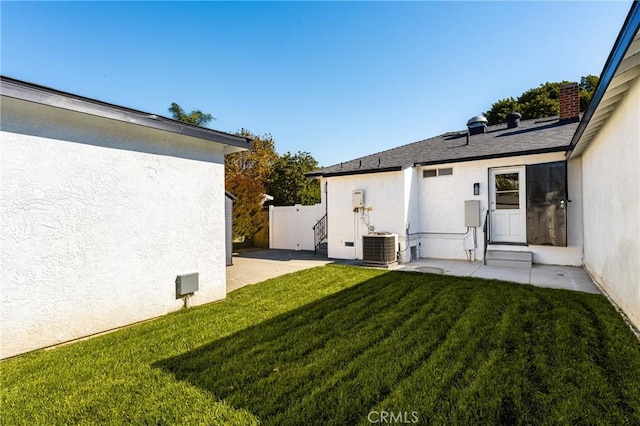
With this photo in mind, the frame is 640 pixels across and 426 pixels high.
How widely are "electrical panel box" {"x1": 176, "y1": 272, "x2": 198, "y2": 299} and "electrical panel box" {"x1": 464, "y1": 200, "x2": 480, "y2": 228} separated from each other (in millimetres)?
8127

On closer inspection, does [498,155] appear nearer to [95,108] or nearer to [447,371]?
[447,371]

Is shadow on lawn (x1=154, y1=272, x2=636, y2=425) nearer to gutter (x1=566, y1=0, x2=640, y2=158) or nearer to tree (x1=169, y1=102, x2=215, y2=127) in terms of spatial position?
gutter (x1=566, y1=0, x2=640, y2=158)

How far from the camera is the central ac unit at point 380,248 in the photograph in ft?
30.0

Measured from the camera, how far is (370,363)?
3.23 meters

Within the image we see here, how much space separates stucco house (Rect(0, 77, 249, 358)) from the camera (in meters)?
3.63

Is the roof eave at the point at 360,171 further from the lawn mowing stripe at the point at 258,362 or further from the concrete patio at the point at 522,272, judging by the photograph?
the lawn mowing stripe at the point at 258,362

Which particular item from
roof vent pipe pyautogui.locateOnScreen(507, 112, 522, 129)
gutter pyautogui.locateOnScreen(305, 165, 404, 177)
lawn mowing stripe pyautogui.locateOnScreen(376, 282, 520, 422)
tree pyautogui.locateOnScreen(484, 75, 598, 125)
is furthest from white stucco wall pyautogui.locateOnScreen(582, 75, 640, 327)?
tree pyautogui.locateOnScreen(484, 75, 598, 125)

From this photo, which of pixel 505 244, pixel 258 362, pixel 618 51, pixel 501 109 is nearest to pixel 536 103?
pixel 501 109

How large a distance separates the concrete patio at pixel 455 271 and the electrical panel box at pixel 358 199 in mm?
1950

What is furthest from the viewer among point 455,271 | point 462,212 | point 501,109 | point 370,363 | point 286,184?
point 501,109

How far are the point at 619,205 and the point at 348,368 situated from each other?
15.9ft

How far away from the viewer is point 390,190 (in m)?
10.1

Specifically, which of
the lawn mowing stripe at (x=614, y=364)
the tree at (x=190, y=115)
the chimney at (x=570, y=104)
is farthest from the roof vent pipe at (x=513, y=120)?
the tree at (x=190, y=115)

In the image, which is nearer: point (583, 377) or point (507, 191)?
→ point (583, 377)
